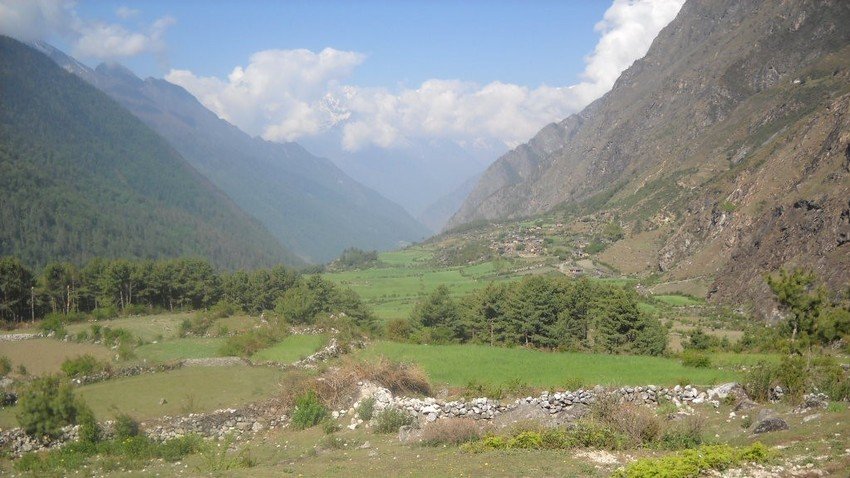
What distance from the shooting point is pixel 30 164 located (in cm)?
16088

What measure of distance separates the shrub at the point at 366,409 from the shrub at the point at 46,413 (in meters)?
13.5

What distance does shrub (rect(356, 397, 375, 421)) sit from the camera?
2503 cm

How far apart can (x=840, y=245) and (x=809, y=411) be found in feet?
179

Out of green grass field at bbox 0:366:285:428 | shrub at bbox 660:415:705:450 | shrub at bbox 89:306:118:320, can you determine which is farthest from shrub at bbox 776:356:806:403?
shrub at bbox 89:306:118:320

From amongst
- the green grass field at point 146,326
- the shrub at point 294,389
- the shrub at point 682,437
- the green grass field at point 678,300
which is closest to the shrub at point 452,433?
the shrub at point 682,437

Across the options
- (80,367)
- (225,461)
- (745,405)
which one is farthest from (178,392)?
(745,405)

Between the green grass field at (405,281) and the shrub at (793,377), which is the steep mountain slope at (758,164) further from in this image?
the shrub at (793,377)

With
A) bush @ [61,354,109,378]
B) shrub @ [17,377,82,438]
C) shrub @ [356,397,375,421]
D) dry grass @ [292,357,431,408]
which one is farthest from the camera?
bush @ [61,354,109,378]

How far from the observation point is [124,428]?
83.1 feet

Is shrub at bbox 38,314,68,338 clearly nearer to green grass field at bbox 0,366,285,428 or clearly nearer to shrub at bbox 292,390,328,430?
green grass field at bbox 0,366,285,428

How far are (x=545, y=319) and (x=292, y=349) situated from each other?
20951 mm

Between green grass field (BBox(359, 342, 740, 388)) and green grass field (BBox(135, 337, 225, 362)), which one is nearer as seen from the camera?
green grass field (BBox(359, 342, 740, 388))

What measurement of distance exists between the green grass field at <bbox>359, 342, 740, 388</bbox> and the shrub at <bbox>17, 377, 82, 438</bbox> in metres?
18.8

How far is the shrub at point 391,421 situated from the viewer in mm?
23281
